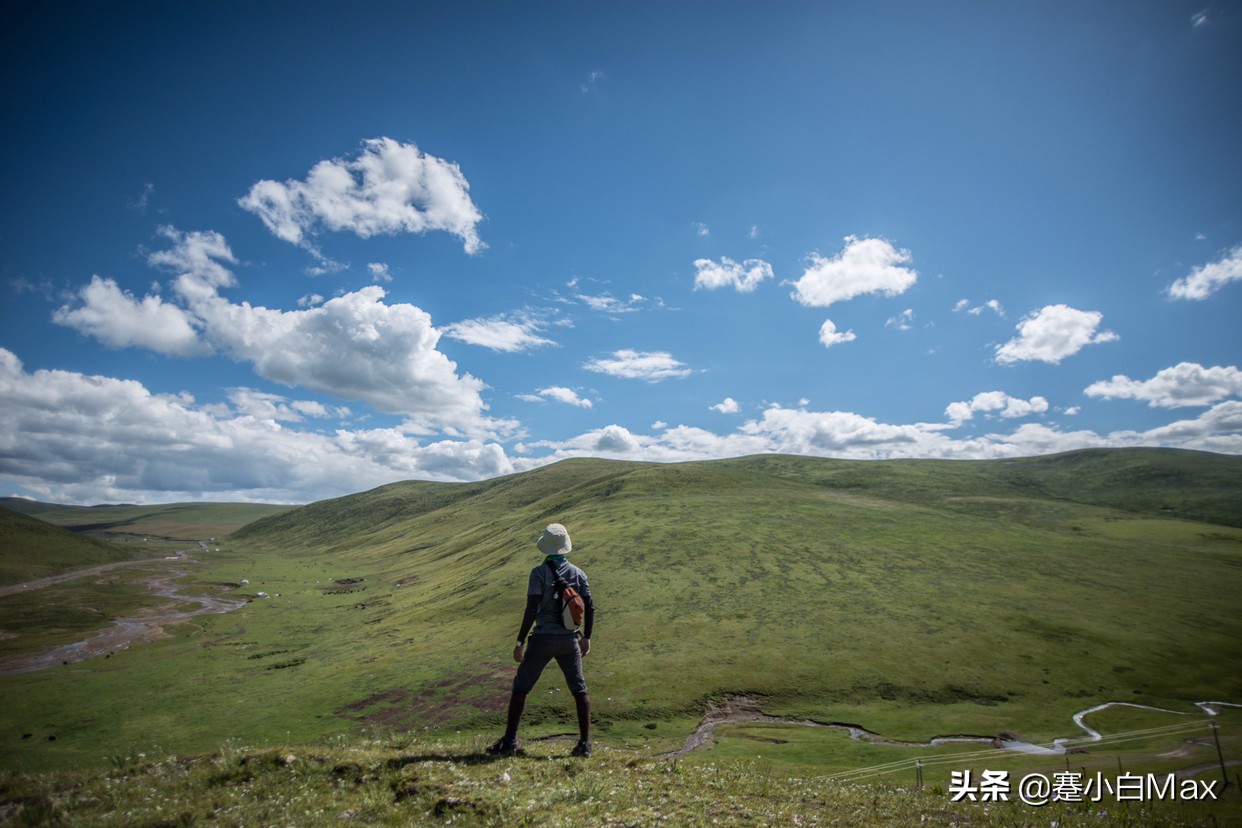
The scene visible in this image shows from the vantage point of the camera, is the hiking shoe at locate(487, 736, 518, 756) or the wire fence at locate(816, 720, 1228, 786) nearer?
the hiking shoe at locate(487, 736, 518, 756)

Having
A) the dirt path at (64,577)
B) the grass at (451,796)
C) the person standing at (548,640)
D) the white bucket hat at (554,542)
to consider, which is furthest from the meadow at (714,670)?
the dirt path at (64,577)

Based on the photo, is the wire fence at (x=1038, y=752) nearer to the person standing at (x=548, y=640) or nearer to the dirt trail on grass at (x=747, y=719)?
the dirt trail on grass at (x=747, y=719)

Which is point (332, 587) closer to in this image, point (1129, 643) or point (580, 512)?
point (580, 512)

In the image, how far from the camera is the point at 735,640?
51.3 meters

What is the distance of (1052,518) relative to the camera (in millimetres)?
125938

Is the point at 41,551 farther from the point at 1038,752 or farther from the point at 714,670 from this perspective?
the point at 1038,752

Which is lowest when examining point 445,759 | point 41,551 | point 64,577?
point 64,577

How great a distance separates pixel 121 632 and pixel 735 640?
93.7 meters

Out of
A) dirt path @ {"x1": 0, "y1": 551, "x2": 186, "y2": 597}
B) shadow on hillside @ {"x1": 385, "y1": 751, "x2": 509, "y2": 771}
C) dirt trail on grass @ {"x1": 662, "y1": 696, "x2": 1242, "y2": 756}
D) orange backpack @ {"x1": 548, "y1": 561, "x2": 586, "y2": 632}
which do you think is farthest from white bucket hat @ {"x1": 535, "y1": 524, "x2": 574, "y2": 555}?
dirt path @ {"x1": 0, "y1": 551, "x2": 186, "y2": 597}

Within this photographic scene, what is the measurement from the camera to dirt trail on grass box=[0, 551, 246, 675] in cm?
6681

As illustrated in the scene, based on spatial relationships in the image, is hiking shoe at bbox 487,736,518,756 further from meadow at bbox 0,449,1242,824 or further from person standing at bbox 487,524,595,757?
meadow at bbox 0,449,1242,824

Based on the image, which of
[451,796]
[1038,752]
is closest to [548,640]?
[451,796]

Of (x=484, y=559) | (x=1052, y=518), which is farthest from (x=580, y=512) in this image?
(x=1052, y=518)

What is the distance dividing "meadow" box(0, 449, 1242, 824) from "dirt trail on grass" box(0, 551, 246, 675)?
4.78m
